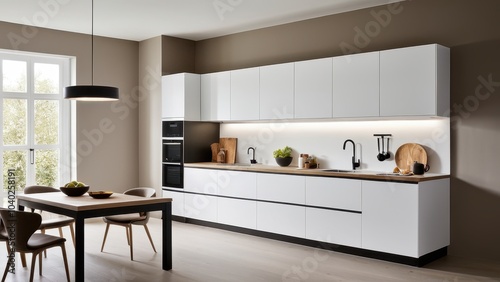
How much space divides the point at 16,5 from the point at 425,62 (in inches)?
184

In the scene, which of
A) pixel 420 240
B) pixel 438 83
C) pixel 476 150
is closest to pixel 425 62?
pixel 438 83

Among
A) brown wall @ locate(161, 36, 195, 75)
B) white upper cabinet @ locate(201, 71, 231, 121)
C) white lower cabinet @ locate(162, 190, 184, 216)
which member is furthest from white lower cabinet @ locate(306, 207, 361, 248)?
brown wall @ locate(161, 36, 195, 75)

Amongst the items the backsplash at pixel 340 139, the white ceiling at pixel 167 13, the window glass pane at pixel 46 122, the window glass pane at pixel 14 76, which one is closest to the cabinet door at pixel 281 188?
the backsplash at pixel 340 139

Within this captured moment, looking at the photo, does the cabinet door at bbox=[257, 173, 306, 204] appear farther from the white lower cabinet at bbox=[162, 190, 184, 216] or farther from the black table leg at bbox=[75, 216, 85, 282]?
the black table leg at bbox=[75, 216, 85, 282]

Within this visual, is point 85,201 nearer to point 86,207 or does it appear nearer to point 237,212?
point 86,207

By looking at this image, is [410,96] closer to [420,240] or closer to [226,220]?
[420,240]

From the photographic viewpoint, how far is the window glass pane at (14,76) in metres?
7.06

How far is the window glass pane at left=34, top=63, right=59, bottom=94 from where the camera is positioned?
7.37m

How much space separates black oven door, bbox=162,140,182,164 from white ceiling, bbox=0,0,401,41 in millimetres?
1648

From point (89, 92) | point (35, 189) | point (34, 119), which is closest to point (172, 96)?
point (34, 119)

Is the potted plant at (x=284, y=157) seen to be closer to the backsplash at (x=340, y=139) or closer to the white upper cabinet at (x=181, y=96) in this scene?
the backsplash at (x=340, y=139)

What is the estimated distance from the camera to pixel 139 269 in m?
4.98

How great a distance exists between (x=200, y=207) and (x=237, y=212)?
74cm

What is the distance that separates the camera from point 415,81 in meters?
5.30
